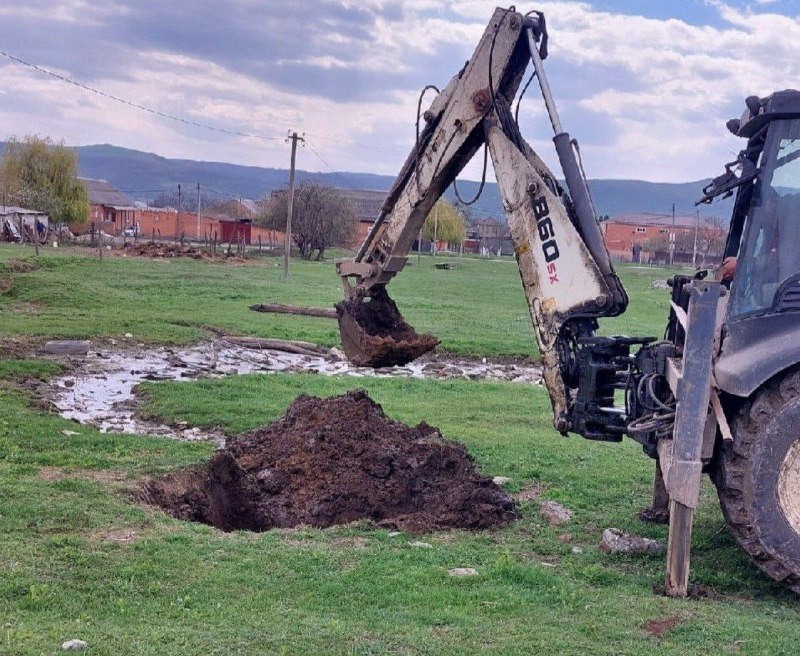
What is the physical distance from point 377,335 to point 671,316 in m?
2.69

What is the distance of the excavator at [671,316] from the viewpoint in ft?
21.1

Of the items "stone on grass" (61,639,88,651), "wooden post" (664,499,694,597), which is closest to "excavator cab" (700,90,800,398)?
"wooden post" (664,499,694,597)

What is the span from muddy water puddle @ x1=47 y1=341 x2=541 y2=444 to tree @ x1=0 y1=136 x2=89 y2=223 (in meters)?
51.6

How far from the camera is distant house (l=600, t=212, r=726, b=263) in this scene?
97125mm

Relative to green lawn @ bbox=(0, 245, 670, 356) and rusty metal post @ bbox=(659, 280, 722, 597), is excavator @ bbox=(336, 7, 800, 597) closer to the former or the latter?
rusty metal post @ bbox=(659, 280, 722, 597)

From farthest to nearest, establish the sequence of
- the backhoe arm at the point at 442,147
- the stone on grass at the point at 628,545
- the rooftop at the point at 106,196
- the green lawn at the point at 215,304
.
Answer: the rooftop at the point at 106,196 < the green lawn at the point at 215,304 < the backhoe arm at the point at 442,147 < the stone on grass at the point at 628,545

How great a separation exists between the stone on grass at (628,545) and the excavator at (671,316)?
2.19 ft

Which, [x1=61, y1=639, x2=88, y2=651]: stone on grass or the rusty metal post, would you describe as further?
the rusty metal post

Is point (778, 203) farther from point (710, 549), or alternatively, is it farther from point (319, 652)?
point (319, 652)

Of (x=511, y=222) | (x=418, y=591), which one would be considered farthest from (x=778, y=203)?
(x=418, y=591)

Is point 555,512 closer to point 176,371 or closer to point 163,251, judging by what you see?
point 176,371

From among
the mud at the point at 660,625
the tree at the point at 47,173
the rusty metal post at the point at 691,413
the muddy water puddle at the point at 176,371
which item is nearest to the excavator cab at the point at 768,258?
the rusty metal post at the point at 691,413

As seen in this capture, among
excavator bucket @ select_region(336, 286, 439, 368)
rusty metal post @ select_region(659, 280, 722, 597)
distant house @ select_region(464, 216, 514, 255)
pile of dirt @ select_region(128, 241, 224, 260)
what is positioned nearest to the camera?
rusty metal post @ select_region(659, 280, 722, 597)

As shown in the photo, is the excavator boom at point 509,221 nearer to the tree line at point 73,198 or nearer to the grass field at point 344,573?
the grass field at point 344,573
